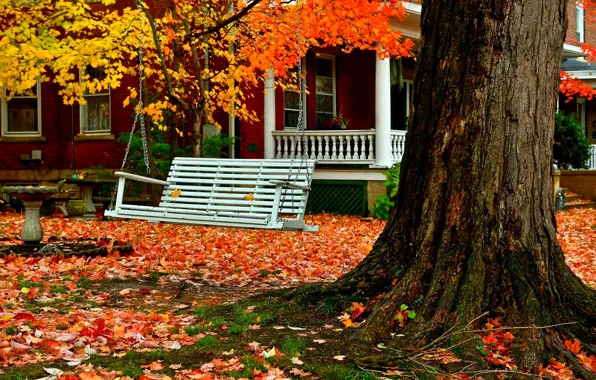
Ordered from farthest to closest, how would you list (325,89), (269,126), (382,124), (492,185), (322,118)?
(325,89) → (322,118) → (269,126) → (382,124) → (492,185)

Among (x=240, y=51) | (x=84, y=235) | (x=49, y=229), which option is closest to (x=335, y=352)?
(x=84, y=235)

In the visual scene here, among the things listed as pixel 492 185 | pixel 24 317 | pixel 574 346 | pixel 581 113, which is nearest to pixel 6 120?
pixel 24 317

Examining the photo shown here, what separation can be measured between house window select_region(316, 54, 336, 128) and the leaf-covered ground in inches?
328

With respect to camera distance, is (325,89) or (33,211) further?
(325,89)

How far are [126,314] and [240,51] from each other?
915 centimetres

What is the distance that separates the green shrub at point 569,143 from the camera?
19.6 m

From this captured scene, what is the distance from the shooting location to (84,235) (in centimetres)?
1070

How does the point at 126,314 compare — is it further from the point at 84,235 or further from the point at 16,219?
the point at 16,219

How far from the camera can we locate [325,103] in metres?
18.5

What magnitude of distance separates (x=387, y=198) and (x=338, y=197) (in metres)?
1.37

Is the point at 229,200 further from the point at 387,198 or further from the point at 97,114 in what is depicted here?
the point at 97,114

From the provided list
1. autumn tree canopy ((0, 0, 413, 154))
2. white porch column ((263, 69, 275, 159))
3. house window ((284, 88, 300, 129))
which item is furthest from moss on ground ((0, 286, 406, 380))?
house window ((284, 88, 300, 129))

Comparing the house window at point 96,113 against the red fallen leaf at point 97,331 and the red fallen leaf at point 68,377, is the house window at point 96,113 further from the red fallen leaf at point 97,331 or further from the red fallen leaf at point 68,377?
the red fallen leaf at point 68,377

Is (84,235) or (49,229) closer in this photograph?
(84,235)
